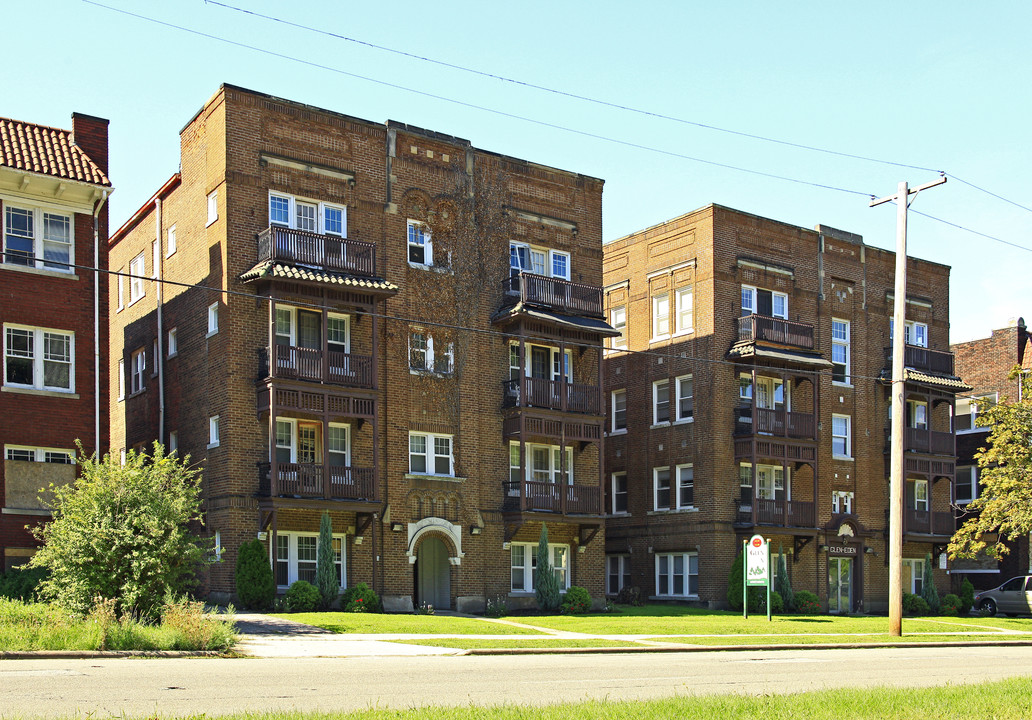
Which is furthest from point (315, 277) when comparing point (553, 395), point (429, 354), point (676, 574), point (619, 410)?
point (676, 574)

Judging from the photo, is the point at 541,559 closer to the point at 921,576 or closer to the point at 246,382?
the point at 246,382

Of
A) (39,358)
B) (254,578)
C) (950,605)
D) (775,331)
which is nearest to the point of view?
(39,358)

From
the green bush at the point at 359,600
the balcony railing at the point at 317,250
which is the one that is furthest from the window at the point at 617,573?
the balcony railing at the point at 317,250

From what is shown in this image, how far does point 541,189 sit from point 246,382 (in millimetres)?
13103

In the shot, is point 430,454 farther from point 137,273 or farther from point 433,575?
point 137,273

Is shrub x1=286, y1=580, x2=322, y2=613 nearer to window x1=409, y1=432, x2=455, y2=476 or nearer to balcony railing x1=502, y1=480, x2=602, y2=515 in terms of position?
window x1=409, y1=432, x2=455, y2=476

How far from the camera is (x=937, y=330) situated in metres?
53.4

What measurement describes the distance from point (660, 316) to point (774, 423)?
20.5 feet

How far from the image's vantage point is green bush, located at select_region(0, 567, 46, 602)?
2703 centimetres

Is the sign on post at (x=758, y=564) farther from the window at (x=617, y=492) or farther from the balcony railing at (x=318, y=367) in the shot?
the balcony railing at (x=318, y=367)

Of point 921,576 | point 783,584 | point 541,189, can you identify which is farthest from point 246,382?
point 921,576

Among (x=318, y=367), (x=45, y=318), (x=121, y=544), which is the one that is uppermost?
(x=45, y=318)

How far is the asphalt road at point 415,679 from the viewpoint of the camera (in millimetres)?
13234

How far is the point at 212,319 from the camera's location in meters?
35.1
